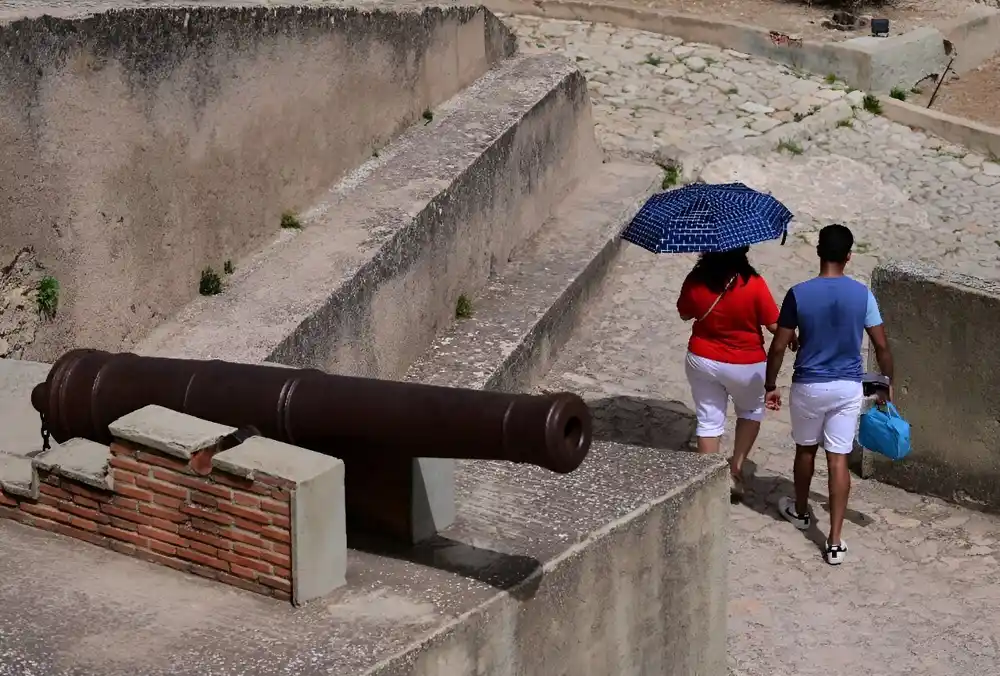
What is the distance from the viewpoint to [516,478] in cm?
523

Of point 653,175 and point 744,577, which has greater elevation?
point 653,175

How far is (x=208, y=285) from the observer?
276 inches

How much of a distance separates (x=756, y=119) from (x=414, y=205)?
15.9ft

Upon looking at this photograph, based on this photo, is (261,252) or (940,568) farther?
(261,252)

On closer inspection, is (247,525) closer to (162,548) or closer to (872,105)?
(162,548)

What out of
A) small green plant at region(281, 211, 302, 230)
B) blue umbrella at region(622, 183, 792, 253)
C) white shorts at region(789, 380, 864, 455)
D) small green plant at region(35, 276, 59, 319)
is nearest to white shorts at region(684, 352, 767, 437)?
white shorts at region(789, 380, 864, 455)

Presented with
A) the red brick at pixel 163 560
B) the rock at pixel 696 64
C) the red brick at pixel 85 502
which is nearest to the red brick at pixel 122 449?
the red brick at pixel 85 502

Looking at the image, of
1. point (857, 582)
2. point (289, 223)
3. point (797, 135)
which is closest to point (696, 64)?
point (797, 135)

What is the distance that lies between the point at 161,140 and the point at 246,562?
294cm

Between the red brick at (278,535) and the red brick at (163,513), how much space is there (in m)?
0.33

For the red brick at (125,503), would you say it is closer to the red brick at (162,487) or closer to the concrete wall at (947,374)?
the red brick at (162,487)

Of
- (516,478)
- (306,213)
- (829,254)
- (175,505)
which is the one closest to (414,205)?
(306,213)

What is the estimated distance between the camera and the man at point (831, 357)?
6.36 m

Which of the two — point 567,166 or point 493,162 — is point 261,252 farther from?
point 567,166
